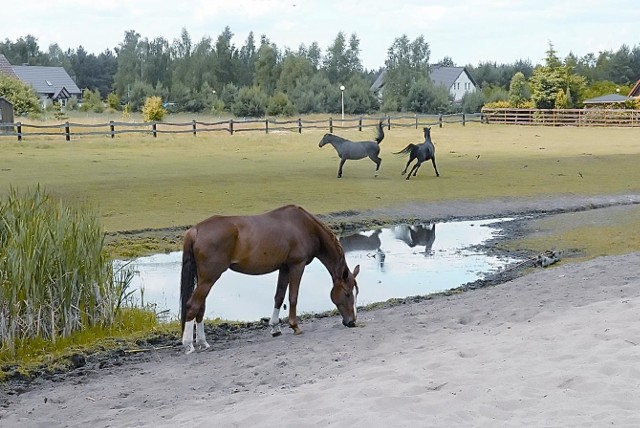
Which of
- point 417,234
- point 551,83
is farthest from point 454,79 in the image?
point 417,234

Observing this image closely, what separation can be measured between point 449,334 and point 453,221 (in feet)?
37.3

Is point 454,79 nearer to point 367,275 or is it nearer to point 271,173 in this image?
point 271,173

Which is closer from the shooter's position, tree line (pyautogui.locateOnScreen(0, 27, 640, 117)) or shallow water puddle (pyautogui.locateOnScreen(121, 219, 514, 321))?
shallow water puddle (pyautogui.locateOnScreen(121, 219, 514, 321))

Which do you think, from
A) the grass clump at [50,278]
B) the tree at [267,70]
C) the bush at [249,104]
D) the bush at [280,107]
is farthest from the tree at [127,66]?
the grass clump at [50,278]

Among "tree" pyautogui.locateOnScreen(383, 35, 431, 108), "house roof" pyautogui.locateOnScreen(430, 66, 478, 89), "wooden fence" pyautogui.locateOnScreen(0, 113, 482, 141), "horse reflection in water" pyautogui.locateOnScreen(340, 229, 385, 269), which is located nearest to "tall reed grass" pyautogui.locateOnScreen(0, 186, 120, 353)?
"horse reflection in water" pyautogui.locateOnScreen(340, 229, 385, 269)

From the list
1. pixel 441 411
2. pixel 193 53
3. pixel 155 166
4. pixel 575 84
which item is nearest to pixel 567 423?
pixel 441 411

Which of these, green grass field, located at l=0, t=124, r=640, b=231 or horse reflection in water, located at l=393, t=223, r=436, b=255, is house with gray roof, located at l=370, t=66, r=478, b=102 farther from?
horse reflection in water, located at l=393, t=223, r=436, b=255

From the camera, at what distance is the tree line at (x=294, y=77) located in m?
70.4

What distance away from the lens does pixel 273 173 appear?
26.5 metres

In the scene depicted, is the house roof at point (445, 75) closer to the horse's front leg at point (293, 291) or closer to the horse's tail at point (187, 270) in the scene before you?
the horse's front leg at point (293, 291)

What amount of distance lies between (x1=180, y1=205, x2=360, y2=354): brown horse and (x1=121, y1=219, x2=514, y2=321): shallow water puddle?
1739 millimetres

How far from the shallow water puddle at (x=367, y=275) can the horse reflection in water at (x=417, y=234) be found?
19 mm

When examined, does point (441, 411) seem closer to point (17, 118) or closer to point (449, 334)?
point (449, 334)

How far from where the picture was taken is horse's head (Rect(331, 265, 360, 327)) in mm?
9062
